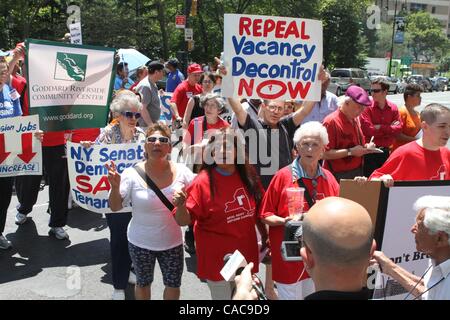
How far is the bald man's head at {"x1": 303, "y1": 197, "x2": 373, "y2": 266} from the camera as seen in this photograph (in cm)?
173

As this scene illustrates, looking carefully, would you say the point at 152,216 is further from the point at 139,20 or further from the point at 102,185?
the point at 139,20

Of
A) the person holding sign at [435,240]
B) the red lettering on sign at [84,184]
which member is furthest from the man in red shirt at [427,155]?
the red lettering on sign at [84,184]

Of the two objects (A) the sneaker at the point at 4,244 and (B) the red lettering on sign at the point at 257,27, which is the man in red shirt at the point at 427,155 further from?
(A) the sneaker at the point at 4,244

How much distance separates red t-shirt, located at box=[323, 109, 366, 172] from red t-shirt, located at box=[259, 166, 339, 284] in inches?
55.8

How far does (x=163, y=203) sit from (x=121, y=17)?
31.5m

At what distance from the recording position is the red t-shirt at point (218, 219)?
3289 millimetres

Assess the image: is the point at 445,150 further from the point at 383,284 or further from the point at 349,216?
the point at 349,216

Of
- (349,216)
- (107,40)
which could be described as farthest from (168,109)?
(107,40)

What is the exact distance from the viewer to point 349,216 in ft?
5.82

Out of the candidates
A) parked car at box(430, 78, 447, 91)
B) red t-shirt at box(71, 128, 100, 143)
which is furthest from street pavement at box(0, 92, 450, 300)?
parked car at box(430, 78, 447, 91)

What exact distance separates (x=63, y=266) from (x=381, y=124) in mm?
3978

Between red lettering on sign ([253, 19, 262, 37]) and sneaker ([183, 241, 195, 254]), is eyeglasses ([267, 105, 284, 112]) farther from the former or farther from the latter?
sneaker ([183, 241, 195, 254])

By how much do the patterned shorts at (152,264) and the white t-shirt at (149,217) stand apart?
0.15 ft

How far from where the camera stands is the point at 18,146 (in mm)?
5312
